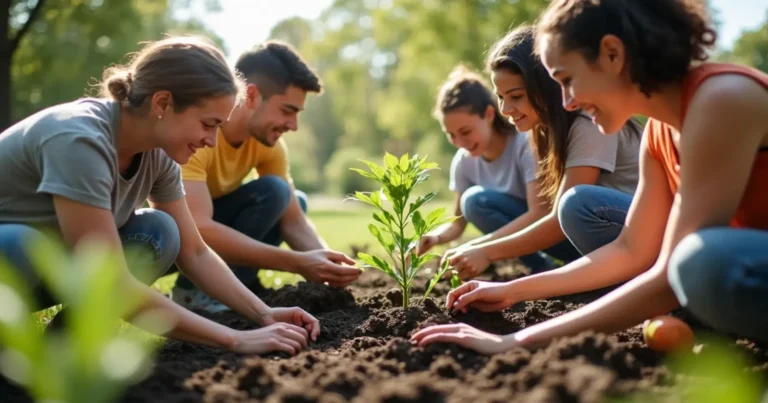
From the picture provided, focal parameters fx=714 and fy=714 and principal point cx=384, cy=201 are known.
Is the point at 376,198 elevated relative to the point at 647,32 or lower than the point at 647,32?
lower

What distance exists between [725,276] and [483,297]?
108 cm

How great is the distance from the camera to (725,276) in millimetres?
1947

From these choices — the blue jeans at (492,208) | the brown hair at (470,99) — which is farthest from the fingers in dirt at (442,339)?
the brown hair at (470,99)

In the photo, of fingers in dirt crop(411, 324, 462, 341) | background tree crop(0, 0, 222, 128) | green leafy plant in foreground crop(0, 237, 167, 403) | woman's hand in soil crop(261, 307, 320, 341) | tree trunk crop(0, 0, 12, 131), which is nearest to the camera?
green leafy plant in foreground crop(0, 237, 167, 403)

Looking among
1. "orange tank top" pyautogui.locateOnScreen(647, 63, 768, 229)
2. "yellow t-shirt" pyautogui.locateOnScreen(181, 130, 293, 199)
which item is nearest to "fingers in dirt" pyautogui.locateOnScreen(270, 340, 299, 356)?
"orange tank top" pyautogui.locateOnScreen(647, 63, 768, 229)

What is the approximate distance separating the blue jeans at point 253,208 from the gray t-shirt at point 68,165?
1485 mm

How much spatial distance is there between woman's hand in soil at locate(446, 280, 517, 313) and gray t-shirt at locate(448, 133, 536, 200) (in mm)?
1540

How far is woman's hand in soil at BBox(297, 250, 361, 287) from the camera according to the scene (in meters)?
3.77

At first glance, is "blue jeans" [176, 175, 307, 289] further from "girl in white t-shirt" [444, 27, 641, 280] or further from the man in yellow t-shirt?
"girl in white t-shirt" [444, 27, 641, 280]

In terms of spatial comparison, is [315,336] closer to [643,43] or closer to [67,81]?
[643,43]

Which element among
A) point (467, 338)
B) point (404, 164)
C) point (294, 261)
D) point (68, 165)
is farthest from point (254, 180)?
point (467, 338)

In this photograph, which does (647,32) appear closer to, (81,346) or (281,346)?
(281,346)

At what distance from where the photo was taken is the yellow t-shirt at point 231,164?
4160 mm

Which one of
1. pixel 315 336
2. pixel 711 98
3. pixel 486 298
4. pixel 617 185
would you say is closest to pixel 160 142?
pixel 315 336
